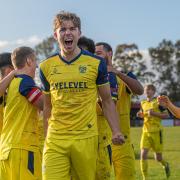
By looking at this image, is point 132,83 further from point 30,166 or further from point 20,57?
point 30,166

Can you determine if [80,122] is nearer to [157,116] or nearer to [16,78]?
[16,78]

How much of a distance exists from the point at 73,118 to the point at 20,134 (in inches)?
32.2

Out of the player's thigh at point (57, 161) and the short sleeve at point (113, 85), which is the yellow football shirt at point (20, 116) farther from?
the short sleeve at point (113, 85)

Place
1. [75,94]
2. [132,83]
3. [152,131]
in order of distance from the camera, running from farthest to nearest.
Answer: [152,131] → [132,83] → [75,94]

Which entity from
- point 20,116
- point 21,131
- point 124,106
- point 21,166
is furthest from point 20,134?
point 124,106

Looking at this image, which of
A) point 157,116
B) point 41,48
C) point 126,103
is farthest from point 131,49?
point 126,103

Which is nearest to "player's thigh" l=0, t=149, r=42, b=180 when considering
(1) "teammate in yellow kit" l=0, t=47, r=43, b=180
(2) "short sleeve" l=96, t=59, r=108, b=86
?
(1) "teammate in yellow kit" l=0, t=47, r=43, b=180

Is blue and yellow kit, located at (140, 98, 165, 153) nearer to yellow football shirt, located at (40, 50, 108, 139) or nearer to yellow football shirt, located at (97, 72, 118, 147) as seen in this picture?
yellow football shirt, located at (97, 72, 118, 147)

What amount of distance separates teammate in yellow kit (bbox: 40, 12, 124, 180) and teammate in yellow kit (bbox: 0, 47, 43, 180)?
44 centimetres

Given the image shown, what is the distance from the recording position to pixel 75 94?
5363 mm

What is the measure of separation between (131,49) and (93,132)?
87730 mm

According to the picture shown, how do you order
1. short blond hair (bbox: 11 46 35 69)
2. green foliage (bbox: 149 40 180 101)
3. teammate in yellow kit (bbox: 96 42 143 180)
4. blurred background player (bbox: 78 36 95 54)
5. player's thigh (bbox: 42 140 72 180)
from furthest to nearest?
1. green foliage (bbox: 149 40 180 101)
2. teammate in yellow kit (bbox: 96 42 143 180)
3. blurred background player (bbox: 78 36 95 54)
4. short blond hair (bbox: 11 46 35 69)
5. player's thigh (bbox: 42 140 72 180)

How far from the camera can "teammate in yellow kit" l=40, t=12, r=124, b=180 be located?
5.30m

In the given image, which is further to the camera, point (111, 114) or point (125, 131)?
point (125, 131)
